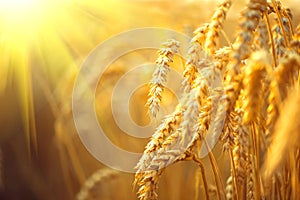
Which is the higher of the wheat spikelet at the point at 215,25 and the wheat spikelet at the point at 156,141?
the wheat spikelet at the point at 215,25

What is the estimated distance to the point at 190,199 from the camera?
189 centimetres

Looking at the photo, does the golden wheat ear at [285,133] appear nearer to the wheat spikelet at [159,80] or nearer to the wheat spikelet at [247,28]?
the wheat spikelet at [247,28]

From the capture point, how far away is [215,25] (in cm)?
98

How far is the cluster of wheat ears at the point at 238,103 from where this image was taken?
0.84 m

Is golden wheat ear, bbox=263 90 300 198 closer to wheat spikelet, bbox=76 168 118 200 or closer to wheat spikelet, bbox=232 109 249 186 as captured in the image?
wheat spikelet, bbox=232 109 249 186

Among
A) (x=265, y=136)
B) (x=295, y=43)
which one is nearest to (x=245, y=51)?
(x=295, y=43)

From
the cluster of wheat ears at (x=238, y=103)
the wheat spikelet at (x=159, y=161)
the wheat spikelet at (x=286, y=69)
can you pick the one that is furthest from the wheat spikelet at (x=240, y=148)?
the wheat spikelet at (x=286, y=69)

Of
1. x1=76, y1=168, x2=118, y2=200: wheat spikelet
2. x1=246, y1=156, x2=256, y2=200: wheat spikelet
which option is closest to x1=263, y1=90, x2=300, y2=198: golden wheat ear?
x1=246, y1=156, x2=256, y2=200: wheat spikelet

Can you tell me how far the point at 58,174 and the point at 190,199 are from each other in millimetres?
781

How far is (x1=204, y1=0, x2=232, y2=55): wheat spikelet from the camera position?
981mm

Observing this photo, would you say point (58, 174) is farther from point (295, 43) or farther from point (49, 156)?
point (295, 43)

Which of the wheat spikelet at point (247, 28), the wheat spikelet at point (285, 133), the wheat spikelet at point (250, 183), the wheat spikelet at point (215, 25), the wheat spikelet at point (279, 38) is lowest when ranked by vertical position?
the wheat spikelet at point (285, 133)

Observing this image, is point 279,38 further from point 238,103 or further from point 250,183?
point 250,183

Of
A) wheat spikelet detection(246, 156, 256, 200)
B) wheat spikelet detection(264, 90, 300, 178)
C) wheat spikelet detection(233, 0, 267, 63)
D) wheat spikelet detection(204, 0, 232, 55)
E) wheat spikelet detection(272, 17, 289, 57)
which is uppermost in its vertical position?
wheat spikelet detection(272, 17, 289, 57)
